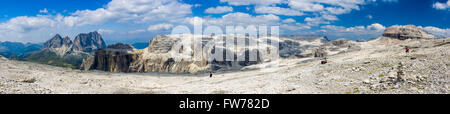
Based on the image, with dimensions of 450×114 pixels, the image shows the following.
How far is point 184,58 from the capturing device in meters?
180

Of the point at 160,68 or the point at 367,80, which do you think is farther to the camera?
the point at 160,68

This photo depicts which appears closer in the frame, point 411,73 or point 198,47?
point 411,73

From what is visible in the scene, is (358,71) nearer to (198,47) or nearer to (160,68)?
(160,68)

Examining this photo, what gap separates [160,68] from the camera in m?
176

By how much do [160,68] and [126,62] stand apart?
3550 cm
